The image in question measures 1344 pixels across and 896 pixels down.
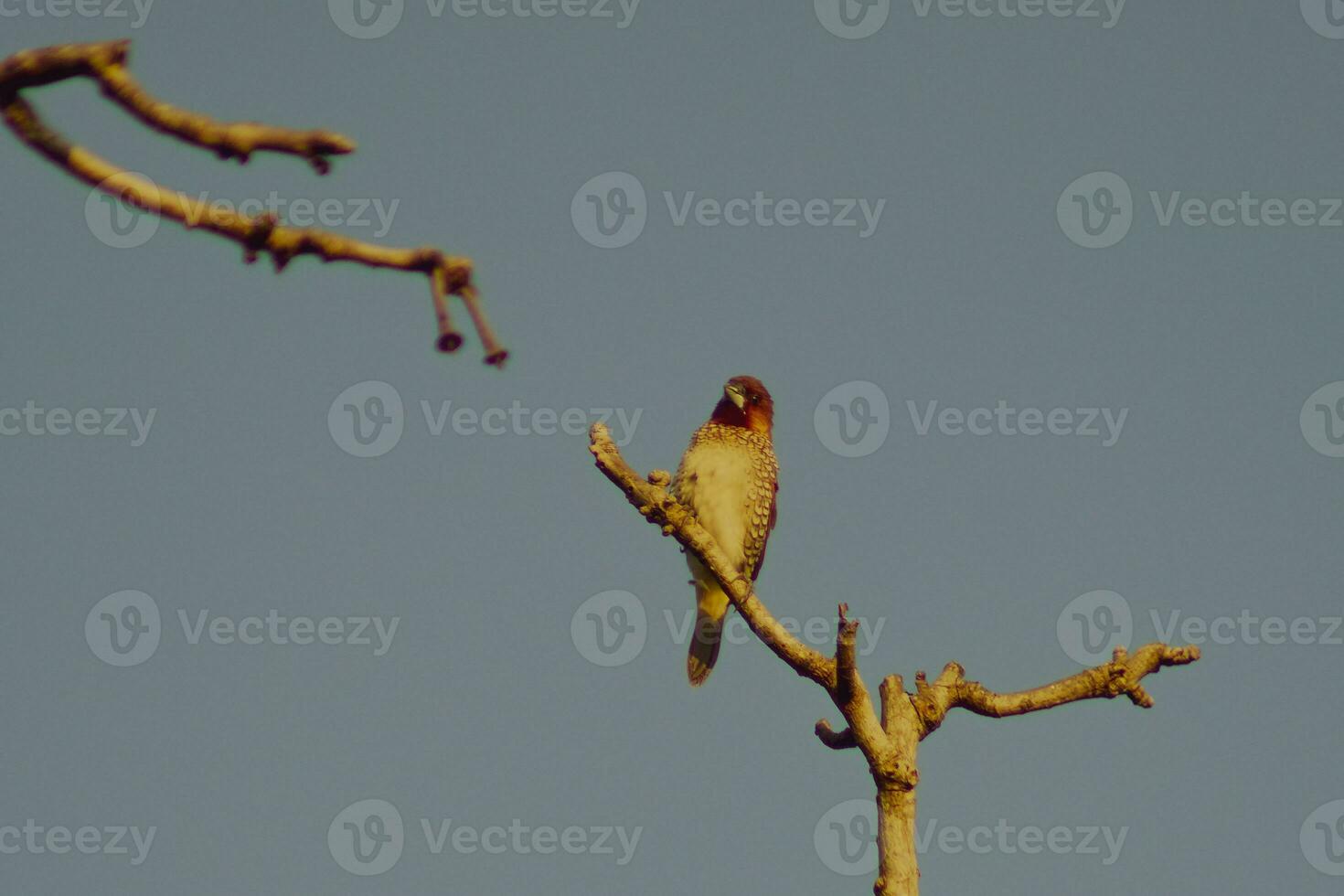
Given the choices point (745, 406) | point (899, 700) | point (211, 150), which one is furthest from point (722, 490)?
point (211, 150)

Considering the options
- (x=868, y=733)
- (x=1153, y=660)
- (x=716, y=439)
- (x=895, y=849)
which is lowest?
(x=895, y=849)

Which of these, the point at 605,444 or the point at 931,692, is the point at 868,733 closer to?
the point at 931,692

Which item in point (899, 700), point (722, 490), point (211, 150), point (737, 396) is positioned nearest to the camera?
point (211, 150)

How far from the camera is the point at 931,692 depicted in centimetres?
619

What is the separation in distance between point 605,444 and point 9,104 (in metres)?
4.92

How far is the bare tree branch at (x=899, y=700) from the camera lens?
5703 millimetres

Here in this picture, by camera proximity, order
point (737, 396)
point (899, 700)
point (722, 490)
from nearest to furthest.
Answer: point (899, 700), point (722, 490), point (737, 396)

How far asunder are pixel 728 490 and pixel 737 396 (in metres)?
0.93

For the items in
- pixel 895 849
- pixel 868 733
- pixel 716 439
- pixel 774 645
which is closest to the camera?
pixel 895 849

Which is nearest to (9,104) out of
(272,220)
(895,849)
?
(272,220)

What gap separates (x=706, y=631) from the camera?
10000 mm

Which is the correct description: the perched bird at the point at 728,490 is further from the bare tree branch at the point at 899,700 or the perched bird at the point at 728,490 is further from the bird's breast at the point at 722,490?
the bare tree branch at the point at 899,700

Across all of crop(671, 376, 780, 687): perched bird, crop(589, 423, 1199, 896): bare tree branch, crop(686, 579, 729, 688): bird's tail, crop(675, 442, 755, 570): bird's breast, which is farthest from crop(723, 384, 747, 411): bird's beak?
crop(589, 423, 1199, 896): bare tree branch

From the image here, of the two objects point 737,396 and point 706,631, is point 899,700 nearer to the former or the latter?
point 706,631
